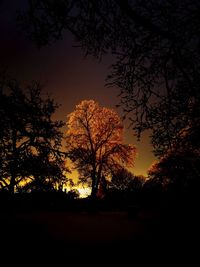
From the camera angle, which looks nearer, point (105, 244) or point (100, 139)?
point (105, 244)

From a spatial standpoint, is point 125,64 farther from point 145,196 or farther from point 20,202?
point 145,196

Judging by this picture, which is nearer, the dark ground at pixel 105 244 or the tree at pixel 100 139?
the dark ground at pixel 105 244

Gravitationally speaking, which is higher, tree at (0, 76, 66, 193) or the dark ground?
tree at (0, 76, 66, 193)

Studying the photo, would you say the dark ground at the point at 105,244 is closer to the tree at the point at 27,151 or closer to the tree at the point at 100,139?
the tree at the point at 27,151

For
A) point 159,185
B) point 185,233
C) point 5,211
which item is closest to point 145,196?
point 159,185

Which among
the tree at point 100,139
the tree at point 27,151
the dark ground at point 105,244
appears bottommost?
the dark ground at point 105,244

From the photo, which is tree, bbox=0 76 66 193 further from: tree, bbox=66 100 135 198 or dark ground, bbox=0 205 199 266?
tree, bbox=66 100 135 198

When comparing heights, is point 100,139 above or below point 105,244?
above

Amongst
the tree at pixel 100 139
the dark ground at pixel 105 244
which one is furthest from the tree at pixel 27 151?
the tree at pixel 100 139

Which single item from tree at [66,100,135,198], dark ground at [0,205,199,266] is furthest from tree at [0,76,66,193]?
tree at [66,100,135,198]

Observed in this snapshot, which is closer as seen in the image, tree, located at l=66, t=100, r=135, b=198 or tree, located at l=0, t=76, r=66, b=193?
tree, located at l=0, t=76, r=66, b=193

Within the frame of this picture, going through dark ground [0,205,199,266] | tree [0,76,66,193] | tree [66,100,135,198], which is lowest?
dark ground [0,205,199,266]

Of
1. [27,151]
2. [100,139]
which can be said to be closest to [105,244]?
[27,151]

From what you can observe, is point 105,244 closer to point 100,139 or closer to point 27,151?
point 27,151
